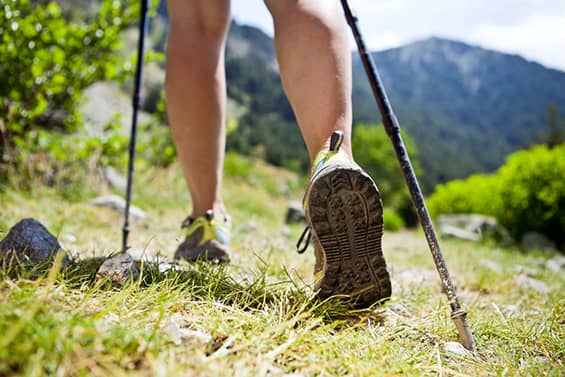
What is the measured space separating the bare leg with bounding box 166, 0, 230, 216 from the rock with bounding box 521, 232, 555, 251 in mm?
5168

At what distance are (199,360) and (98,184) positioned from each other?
10.5ft

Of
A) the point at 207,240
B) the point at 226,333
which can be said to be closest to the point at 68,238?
the point at 207,240

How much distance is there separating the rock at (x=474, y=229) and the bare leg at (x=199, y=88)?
10.0 feet

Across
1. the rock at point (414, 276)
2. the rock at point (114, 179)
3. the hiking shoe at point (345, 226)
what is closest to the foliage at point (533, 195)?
the rock at point (414, 276)

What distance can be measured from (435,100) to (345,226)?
117721mm

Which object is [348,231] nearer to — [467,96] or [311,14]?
[311,14]

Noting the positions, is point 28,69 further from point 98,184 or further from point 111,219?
point 111,219

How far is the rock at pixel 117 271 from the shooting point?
2.81 ft

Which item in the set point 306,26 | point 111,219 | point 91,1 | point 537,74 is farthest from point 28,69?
point 537,74

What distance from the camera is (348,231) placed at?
0.88m

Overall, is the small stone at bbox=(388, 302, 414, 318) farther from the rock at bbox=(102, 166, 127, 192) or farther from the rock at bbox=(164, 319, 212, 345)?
the rock at bbox=(102, 166, 127, 192)

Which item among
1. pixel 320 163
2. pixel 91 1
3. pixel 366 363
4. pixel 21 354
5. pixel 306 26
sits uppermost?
pixel 91 1

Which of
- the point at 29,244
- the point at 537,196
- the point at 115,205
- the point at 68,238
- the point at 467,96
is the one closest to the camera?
the point at 29,244

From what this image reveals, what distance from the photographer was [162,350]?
22.9 inches
